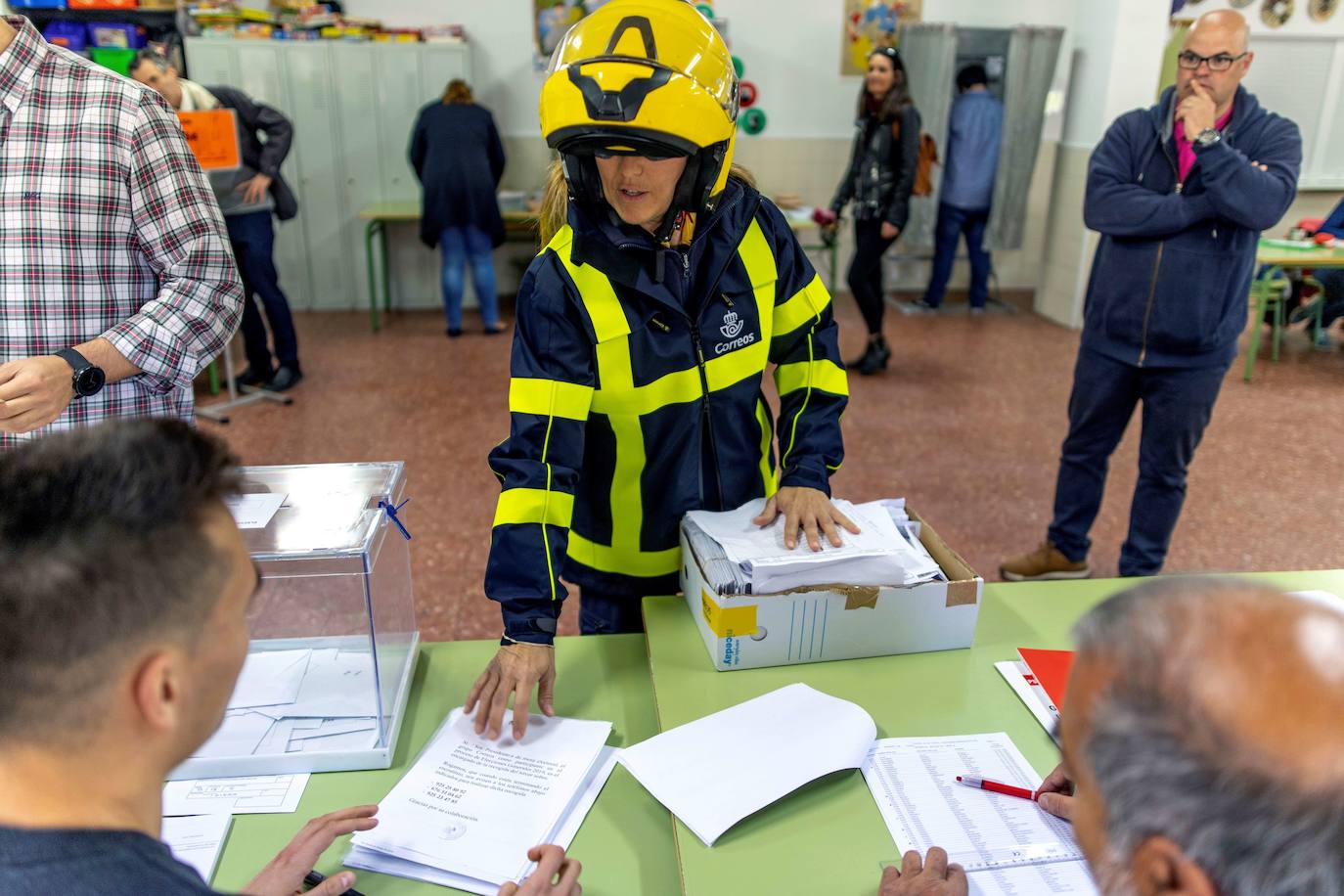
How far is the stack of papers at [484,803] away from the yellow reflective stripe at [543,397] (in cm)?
42

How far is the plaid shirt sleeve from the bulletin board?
2.71 metres

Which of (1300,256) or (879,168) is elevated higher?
(879,168)

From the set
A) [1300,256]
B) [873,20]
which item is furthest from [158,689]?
[873,20]

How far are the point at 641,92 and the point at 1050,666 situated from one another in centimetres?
98

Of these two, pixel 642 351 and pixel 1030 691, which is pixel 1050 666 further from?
pixel 642 351

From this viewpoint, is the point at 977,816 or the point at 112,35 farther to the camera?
the point at 112,35

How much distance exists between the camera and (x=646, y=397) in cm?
145

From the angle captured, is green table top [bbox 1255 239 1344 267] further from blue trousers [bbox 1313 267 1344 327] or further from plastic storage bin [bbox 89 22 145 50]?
plastic storage bin [bbox 89 22 145 50]

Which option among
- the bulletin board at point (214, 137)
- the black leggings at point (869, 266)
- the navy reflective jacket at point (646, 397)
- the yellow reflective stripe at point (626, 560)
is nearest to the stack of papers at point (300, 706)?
the navy reflective jacket at point (646, 397)

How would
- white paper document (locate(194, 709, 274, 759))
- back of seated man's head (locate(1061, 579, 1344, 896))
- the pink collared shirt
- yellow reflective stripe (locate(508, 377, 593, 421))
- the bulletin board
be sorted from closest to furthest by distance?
back of seated man's head (locate(1061, 579, 1344, 896)) → white paper document (locate(194, 709, 274, 759)) → yellow reflective stripe (locate(508, 377, 593, 421)) → the pink collared shirt → the bulletin board

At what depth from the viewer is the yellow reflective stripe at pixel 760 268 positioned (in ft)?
4.93

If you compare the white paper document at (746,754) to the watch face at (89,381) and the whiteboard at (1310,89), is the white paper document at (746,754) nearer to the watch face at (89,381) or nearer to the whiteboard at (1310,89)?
the watch face at (89,381)

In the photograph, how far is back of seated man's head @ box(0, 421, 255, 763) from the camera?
0.64m

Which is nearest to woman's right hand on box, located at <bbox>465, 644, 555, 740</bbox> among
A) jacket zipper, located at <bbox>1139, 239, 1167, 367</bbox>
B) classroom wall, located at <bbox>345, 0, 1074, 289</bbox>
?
jacket zipper, located at <bbox>1139, 239, 1167, 367</bbox>
